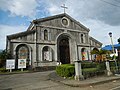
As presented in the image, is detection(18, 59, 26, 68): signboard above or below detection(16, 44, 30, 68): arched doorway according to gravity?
below

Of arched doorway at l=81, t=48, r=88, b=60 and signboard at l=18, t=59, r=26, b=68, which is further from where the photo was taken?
arched doorway at l=81, t=48, r=88, b=60

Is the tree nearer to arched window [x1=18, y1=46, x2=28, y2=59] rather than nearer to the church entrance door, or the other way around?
the church entrance door

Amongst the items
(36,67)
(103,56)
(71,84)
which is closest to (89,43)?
(103,56)

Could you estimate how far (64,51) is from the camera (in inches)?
1026

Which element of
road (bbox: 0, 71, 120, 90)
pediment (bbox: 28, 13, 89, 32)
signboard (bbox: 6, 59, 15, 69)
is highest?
pediment (bbox: 28, 13, 89, 32)

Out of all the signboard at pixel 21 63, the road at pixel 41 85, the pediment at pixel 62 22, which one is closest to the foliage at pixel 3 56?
the signboard at pixel 21 63

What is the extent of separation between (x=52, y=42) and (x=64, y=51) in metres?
3.37

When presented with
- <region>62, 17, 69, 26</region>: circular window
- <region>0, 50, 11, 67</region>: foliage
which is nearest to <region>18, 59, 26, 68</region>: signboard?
Answer: <region>0, 50, 11, 67</region>: foliage

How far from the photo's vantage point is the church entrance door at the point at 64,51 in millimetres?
25672

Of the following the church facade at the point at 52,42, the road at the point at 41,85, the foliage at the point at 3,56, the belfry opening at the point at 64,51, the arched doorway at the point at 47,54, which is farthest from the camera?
the belfry opening at the point at 64,51

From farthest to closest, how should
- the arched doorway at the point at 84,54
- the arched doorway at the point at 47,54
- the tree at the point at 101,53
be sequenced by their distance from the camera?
the arched doorway at the point at 84,54 → the arched doorway at the point at 47,54 → the tree at the point at 101,53

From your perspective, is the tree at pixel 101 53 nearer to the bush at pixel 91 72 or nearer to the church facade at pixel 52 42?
the church facade at pixel 52 42

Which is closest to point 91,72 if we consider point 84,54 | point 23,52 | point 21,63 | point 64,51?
point 21,63

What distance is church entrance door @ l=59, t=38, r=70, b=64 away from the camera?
25672 mm
